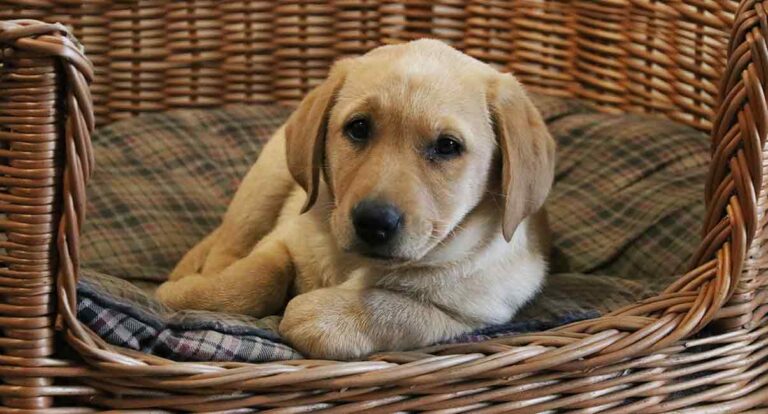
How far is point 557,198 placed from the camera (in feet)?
9.78

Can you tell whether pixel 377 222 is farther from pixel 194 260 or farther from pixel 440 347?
pixel 194 260

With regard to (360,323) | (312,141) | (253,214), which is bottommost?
(253,214)

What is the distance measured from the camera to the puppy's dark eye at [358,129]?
76.7 inches

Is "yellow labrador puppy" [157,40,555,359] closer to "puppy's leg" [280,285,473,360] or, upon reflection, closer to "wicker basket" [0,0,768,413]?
"puppy's leg" [280,285,473,360]

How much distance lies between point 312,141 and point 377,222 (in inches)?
13.8

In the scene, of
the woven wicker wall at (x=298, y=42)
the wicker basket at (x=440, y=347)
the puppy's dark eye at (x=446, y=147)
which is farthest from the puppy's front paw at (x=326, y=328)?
the woven wicker wall at (x=298, y=42)

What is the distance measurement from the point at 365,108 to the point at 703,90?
1415 mm

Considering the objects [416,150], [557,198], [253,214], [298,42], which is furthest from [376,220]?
[298,42]

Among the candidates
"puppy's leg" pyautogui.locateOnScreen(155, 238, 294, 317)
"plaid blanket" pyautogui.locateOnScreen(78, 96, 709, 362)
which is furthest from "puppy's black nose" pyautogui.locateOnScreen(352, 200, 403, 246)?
"puppy's leg" pyautogui.locateOnScreen(155, 238, 294, 317)

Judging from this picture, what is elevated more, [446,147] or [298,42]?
[446,147]

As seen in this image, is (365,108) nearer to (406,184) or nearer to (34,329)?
(406,184)

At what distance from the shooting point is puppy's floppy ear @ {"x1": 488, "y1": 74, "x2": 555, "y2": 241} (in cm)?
193

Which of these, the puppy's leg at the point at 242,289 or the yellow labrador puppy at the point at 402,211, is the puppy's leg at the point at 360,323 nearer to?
the yellow labrador puppy at the point at 402,211

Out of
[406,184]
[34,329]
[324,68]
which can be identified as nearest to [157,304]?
[34,329]
